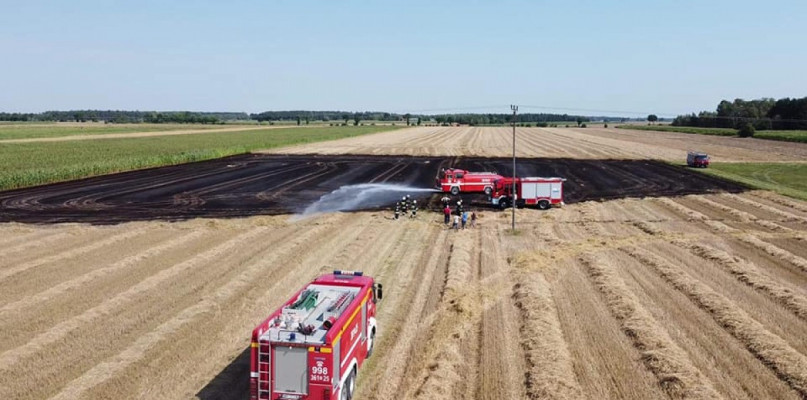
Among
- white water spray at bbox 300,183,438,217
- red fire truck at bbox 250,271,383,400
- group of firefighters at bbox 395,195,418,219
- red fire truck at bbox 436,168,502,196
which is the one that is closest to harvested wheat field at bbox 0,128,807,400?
group of firefighters at bbox 395,195,418,219

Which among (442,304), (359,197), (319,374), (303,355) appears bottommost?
(442,304)

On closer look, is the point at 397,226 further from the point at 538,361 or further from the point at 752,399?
the point at 752,399

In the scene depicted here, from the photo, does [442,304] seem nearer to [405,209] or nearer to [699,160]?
[405,209]

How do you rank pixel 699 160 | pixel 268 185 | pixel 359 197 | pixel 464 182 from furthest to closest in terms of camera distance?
pixel 699 160, pixel 268 185, pixel 464 182, pixel 359 197

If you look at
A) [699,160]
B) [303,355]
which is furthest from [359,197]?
[699,160]

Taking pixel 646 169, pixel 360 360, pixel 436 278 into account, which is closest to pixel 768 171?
pixel 646 169
